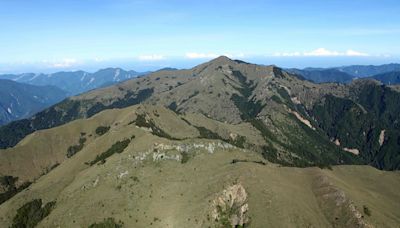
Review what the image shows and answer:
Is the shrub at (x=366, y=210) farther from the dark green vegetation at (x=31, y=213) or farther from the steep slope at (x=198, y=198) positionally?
the dark green vegetation at (x=31, y=213)

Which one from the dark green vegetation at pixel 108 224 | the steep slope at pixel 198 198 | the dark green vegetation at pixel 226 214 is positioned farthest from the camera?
the dark green vegetation at pixel 108 224

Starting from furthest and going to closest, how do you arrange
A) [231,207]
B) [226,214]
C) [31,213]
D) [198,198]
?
[31,213]
[198,198]
[231,207]
[226,214]

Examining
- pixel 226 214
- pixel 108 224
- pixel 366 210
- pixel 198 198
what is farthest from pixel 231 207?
pixel 366 210

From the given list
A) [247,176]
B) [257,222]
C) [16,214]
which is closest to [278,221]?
[257,222]

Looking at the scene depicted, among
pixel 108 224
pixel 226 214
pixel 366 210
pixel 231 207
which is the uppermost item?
pixel 231 207

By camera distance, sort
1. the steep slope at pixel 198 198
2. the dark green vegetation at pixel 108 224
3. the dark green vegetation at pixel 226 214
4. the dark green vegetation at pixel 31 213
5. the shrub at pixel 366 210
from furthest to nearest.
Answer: the dark green vegetation at pixel 31 213 → the shrub at pixel 366 210 → the dark green vegetation at pixel 108 224 → the steep slope at pixel 198 198 → the dark green vegetation at pixel 226 214

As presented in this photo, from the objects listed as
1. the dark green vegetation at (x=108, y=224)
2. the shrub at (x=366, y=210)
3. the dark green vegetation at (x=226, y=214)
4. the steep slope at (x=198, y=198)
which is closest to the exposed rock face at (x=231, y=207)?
the dark green vegetation at (x=226, y=214)

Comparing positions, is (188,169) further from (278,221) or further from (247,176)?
(278,221)

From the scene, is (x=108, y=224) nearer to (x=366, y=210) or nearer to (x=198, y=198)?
(x=198, y=198)
